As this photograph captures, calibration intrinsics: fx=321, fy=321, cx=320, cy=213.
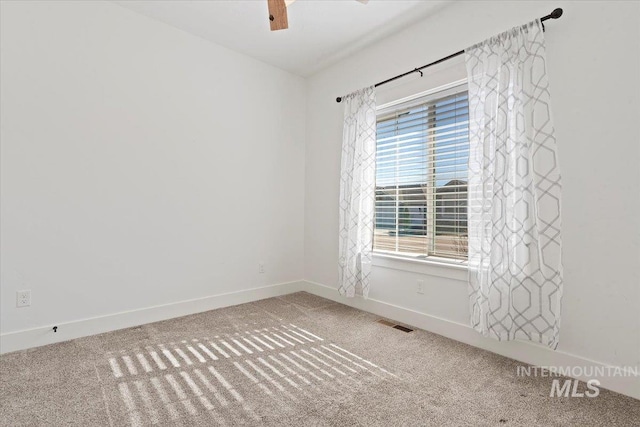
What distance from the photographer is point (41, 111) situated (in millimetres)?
2332

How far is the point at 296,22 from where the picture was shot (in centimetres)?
285

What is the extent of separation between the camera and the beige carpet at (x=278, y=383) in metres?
1.55

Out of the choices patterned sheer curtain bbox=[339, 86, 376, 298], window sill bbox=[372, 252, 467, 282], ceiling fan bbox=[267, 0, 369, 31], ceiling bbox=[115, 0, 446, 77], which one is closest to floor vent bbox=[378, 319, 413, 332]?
patterned sheer curtain bbox=[339, 86, 376, 298]

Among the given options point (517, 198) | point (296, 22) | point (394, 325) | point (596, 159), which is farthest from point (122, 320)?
point (596, 159)

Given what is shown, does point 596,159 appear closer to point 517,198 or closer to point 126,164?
point 517,198

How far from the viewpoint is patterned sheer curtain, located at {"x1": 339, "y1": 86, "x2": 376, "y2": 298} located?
3.09m

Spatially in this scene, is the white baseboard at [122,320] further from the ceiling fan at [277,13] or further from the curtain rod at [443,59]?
the ceiling fan at [277,13]

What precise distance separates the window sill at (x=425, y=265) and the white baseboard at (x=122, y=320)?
135cm

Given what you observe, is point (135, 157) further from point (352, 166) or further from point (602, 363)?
point (602, 363)

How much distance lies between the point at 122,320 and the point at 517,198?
3.12 meters

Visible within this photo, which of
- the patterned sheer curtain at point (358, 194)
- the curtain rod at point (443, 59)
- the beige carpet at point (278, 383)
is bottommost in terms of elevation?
the beige carpet at point (278, 383)

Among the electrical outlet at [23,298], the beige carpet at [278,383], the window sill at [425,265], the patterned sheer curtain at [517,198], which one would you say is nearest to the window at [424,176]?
the window sill at [425,265]

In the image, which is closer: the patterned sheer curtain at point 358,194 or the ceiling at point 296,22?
the ceiling at point 296,22

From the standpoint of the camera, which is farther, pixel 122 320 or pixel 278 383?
pixel 122 320
